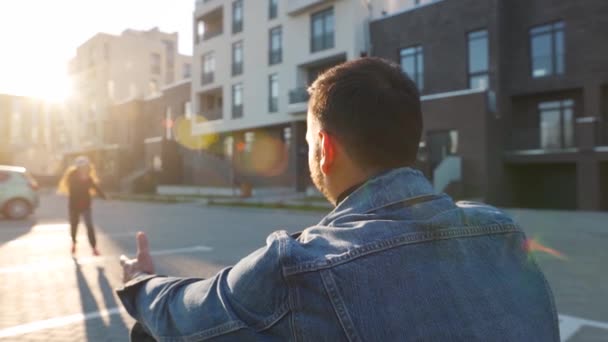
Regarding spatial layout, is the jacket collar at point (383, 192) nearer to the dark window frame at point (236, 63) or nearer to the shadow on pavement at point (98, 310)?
the shadow on pavement at point (98, 310)

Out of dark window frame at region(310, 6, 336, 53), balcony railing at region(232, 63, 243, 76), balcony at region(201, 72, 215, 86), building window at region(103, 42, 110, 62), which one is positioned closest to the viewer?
dark window frame at region(310, 6, 336, 53)

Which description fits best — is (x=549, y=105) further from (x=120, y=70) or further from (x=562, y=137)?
(x=120, y=70)

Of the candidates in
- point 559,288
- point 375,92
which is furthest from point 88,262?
point 375,92

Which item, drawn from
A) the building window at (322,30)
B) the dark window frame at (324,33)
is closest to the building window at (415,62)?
the dark window frame at (324,33)

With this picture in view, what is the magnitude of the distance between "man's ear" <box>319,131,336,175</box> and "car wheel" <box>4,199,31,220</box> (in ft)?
54.7

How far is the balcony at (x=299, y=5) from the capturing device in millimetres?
26259

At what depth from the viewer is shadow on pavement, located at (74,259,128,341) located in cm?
426

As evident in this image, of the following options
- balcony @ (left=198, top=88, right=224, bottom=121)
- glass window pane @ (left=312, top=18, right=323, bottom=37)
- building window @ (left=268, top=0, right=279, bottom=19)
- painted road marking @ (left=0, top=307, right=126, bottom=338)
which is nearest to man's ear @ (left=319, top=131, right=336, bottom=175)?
painted road marking @ (left=0, top=307, right=126, bottom=338)

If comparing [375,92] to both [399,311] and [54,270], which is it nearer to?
[399,311]

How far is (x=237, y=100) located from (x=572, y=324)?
2988cm

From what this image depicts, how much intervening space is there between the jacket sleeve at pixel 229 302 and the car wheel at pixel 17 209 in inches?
645

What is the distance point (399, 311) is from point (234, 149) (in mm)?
33200

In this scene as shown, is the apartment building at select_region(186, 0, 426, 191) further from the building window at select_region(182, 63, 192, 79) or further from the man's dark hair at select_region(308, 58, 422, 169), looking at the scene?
the man's dark hair at select_region(308, 58, 422, 169)

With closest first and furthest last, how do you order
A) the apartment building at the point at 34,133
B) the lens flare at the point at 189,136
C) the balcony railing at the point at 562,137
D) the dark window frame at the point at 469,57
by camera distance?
the balcony railing at the point at 562,137 < the dark window frame at the point at 469,57 < the lens flare at the point at 189,136 < the apartment building at the point at 34,133
